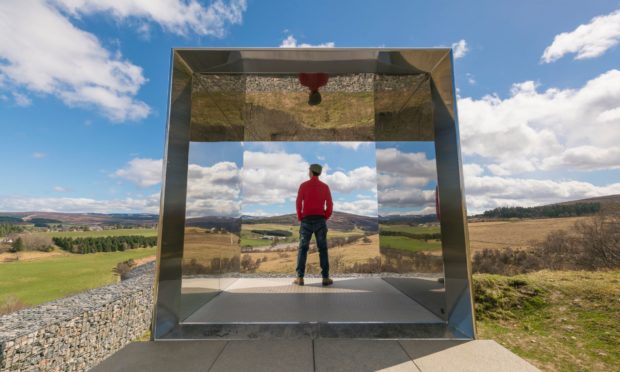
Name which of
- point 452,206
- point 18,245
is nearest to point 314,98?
point 452,206

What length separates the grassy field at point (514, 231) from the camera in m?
14.8

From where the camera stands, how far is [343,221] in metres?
6.76

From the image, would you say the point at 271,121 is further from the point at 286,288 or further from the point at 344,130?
the point at 286,288

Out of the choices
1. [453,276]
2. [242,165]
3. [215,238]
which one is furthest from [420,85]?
[242,165]

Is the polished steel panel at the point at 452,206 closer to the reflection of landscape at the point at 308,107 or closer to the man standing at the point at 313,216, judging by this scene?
the reflection of landscape at the point at 308,107

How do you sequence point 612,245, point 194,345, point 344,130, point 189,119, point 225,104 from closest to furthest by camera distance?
point 194,345 → point 189,119 → point 225,104 → point 344,130 → point 612,245

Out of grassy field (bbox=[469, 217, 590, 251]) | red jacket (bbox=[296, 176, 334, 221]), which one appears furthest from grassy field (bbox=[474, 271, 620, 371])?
grassy field (bbox=[469, 217, 590, 251])

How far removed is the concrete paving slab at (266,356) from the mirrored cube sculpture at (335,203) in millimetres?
161

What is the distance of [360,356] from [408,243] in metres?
1.92

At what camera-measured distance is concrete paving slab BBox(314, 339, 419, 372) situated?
5.89 ft

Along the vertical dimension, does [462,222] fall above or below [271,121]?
below

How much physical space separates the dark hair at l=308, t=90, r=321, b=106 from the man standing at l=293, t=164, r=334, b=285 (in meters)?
1.02

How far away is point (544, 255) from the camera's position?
44.6 ft

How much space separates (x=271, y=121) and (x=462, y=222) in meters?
3.16
